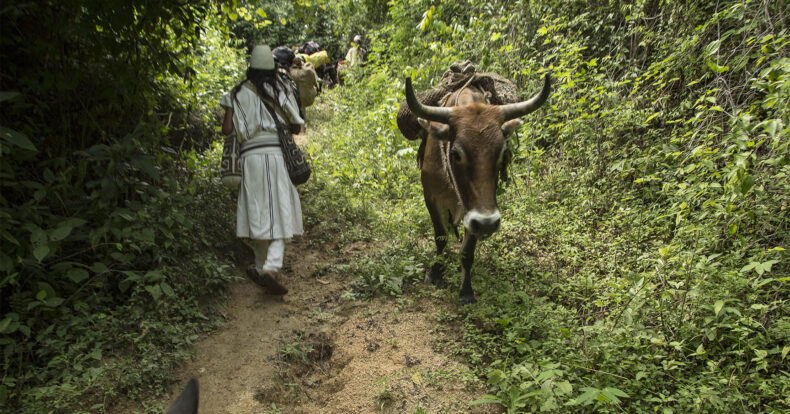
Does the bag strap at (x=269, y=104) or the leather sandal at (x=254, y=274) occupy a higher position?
the bag strap at (x=269, y=104)

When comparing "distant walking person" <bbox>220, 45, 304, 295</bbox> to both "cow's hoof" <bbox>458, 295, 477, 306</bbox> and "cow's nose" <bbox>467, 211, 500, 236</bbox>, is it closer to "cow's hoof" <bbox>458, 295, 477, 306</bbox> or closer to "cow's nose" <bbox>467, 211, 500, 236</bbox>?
"cow's hoof" <bbox>458, 295, 477, 306</bbox>

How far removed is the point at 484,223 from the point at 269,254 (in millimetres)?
1918

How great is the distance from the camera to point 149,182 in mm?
3320

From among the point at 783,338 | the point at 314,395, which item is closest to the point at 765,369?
the point at 783,338

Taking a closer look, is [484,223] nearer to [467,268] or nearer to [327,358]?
[467,268]

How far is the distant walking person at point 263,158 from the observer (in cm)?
342

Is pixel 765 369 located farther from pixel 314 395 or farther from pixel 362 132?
pixel 362 132

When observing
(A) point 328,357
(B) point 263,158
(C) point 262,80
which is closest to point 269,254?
(B) point 263,158

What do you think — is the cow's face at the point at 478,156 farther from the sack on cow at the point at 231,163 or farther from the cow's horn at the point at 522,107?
the sack on cow at the point at 231,163

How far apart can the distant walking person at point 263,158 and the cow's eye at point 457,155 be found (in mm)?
1554

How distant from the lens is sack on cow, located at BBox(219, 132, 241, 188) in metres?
3.46

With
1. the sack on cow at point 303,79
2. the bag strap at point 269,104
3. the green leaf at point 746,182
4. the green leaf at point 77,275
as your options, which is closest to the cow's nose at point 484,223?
the green leaf at point 746,182

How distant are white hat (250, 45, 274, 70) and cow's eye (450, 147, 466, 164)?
1836 mm

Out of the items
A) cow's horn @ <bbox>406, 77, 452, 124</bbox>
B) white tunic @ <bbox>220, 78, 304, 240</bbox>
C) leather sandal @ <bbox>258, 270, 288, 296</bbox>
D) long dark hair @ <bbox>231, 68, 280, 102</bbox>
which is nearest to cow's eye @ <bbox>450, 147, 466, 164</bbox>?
cow's horn @ <bbox>406, 77, 452, 124</bbox>
